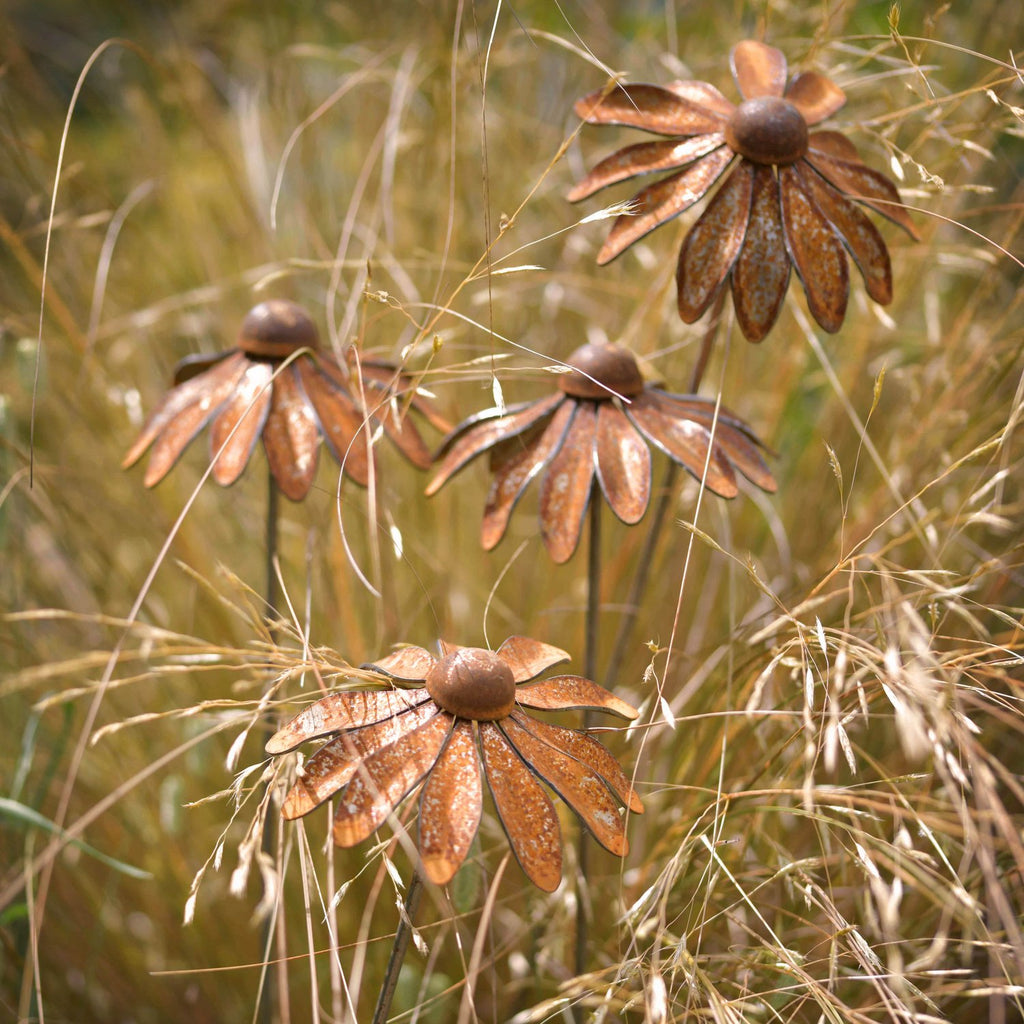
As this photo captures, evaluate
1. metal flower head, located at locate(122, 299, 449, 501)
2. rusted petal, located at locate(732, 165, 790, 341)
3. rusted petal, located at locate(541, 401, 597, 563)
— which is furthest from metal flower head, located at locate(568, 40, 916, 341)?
metal flower head, located at locate(122, 299, 449, 501)

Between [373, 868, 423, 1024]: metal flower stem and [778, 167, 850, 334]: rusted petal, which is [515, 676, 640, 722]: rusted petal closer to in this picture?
[373, 868, 423, 1024]: metal flower stem

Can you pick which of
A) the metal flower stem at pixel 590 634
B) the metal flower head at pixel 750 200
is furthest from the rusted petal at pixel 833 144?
the metal flower stem at pixel 590 634

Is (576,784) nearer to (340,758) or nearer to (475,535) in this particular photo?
(340,758)

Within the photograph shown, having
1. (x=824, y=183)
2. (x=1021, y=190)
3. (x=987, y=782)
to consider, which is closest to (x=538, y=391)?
(x=1021, y=190)

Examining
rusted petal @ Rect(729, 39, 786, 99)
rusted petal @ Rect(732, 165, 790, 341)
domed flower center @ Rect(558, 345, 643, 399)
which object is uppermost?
rusted petal @ Rect(729, 39, 786, 99)

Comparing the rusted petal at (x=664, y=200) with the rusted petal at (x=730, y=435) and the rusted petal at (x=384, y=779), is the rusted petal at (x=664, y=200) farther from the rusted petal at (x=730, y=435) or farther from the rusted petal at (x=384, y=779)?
the rusted petal at (x=384, y=779)

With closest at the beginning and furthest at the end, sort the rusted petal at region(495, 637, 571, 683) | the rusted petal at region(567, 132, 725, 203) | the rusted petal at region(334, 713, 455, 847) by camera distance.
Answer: the rusted petal at region(334, 713, 455, 847) → the rusted petal at region(495, 637, 571, 683) → the rusted petal at region(567, 132, 725, 203)

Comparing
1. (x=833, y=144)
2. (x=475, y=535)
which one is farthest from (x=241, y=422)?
(x=475, y=535)

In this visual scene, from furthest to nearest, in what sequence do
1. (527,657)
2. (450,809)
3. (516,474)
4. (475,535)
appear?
1. (475,535)
2. (516,474)
3. (527,657)
4. (450,809)

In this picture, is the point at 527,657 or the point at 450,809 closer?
the point at 450,809
